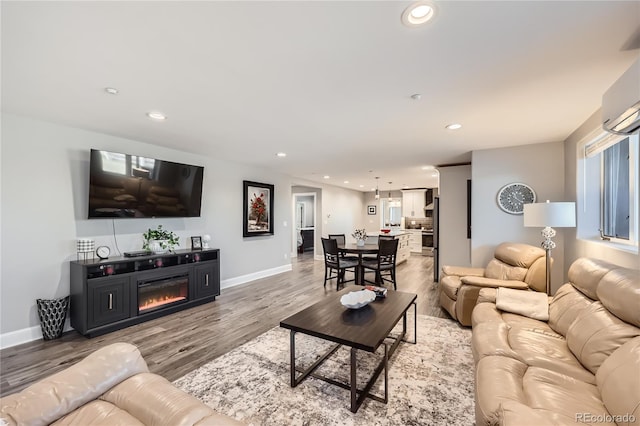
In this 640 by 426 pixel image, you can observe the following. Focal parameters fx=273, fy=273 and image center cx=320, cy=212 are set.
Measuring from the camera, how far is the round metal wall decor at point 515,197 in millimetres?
4078

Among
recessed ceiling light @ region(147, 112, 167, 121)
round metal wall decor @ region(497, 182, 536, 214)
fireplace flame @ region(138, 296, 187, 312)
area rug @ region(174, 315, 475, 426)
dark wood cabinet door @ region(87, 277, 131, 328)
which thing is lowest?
area rug @ region(174, 315, 475, 426)

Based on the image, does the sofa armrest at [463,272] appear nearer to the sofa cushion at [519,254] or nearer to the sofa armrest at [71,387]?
the sofa cushion at [519,254]

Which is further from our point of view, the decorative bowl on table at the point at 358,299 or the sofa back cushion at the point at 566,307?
the decorative bowl on table at the point at 358,299

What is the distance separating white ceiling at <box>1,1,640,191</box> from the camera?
1450 mm

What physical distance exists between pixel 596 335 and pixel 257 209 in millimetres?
5351

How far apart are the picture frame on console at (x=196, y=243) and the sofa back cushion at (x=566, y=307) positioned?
4649 mm

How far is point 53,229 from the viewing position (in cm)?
323

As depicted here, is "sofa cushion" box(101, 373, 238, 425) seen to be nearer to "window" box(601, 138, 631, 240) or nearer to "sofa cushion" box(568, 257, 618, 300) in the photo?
"sofa cushion" box(568, 257, 618, 300)

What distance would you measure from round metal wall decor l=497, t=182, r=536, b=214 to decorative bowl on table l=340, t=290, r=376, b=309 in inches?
113

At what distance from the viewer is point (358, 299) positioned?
270 cm

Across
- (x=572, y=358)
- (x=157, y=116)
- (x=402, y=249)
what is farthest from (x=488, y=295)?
(x=402, y=249)

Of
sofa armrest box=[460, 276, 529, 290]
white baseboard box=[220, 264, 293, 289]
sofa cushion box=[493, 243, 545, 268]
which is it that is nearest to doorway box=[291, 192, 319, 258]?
white baseboard box=[220, 264, 293, 289]

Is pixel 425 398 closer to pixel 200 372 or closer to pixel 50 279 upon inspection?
pixel 200 372

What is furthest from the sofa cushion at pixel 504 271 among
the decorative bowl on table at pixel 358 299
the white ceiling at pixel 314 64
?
the decorative bowl on table at pixel 358 299
